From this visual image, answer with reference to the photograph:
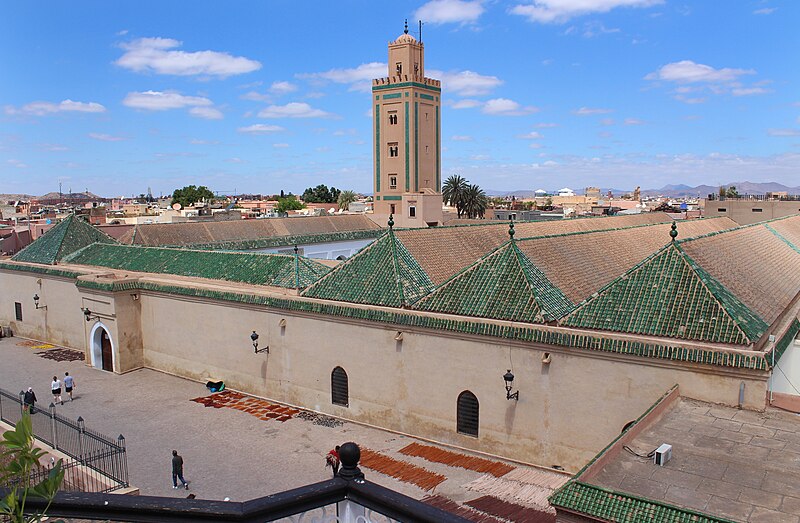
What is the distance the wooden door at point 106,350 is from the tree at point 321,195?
76.8 meters

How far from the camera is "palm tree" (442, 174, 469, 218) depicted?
5325 centimetres

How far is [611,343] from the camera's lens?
11.6m

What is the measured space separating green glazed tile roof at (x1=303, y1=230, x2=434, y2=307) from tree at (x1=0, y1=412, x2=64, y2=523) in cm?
1215

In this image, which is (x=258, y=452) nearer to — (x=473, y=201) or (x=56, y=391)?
(x=56, y=391)

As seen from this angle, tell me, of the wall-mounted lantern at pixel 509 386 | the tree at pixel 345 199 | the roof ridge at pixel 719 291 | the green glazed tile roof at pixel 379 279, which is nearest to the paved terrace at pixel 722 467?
the roof ridge at pixel 719 291

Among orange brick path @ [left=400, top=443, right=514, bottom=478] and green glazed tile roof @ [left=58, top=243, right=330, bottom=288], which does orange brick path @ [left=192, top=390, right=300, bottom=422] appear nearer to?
green glazed tile roof @ [left=58, top=243, right=330, bottom=288]

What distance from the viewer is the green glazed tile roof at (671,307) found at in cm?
1084

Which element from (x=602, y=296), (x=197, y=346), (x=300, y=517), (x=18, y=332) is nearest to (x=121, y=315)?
(x=197, y=346)

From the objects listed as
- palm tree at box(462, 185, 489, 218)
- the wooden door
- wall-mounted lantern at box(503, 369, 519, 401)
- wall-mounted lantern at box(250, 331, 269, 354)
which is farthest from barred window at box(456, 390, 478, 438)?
palm tree at box(462, 185, 489, 218)

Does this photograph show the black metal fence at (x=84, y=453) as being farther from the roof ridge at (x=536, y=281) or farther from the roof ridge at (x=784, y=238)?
the roof ridge at (x=784, y=238)

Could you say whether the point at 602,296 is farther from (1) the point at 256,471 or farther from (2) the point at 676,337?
(1) the point at 256,471

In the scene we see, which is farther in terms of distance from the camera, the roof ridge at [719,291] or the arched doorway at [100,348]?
the arched doorway at [100,348]

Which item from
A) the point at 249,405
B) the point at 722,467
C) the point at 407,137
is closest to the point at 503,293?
the point at 722,467

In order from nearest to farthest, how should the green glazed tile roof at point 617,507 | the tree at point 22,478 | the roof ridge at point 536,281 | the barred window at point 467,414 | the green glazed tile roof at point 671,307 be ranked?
1. the tree at point 22,478
2. the green glazed tile roof at point 617,507
3. the green glazed tile roof at point 671,307
4. the roof ridge at point 536,281
5. the barred window at point 467,414
